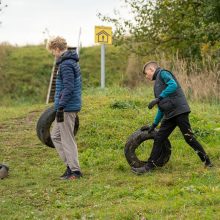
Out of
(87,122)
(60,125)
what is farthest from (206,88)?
(60,125)

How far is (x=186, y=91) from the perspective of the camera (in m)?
15.5

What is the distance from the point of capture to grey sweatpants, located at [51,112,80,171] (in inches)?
317

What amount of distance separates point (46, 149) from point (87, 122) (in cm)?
142

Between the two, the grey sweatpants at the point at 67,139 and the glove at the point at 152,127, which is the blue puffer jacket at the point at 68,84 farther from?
the glove at the point at 152,127

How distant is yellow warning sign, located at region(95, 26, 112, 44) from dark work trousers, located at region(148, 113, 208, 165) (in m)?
10.1

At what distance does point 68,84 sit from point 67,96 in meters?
0.18

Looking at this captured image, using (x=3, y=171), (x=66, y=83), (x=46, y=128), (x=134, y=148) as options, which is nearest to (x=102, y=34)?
(x=46, y=128)

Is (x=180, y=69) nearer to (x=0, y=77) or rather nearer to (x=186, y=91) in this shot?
(x=186, y=91)

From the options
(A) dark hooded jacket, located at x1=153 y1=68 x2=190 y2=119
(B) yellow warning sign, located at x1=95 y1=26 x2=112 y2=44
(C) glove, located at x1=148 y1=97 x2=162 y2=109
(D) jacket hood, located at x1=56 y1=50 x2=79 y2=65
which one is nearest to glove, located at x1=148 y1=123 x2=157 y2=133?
(A) dark hooded jacket, located at x1=153 y1=68 x2=190 y2=119

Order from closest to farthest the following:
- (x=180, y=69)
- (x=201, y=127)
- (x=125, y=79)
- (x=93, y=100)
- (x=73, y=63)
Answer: (x=73, y=63)
(x=201, y=127)
(x=93, y=100)
(x=180, y=69)
(x=125, y=79)

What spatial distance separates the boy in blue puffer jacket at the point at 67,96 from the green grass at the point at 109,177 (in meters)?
0.44

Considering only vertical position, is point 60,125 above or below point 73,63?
below

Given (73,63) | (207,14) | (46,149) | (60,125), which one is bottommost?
(46,149)

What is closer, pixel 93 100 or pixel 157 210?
pixel 157 210
